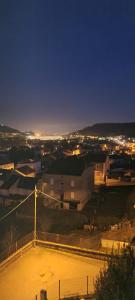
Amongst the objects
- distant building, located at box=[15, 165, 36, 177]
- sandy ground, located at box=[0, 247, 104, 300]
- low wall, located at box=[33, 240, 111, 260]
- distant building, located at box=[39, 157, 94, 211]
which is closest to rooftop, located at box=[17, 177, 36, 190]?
distant building, located at box=[39, 157, 94, 211]

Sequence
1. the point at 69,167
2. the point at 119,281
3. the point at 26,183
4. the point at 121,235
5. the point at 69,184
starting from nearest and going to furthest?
1. the point at 119,281
2. the point at 121,235
3. the point at 69,184
4. the point at 69,167
5. the point at 26,183

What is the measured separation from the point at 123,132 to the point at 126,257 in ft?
414

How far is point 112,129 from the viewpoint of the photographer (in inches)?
5512

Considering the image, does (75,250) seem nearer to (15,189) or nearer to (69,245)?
(69,245)

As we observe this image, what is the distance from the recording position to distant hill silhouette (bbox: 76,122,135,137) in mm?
127688

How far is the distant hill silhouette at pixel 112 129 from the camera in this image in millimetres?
127688

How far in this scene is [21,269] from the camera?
11.1 m

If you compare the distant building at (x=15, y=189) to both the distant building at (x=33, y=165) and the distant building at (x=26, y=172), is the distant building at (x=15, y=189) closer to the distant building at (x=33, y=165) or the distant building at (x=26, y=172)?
the distant building at (x=26, y=172)

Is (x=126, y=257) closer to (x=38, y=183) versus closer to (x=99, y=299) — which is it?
(x=99, y=299)

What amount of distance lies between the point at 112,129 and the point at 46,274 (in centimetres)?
13138

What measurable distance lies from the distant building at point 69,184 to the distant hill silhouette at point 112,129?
95.4 meters

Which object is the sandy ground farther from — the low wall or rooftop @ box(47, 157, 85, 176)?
rooftop @ box(47, 157, 85, 176)

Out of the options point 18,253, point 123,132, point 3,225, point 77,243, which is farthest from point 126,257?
point 123,132

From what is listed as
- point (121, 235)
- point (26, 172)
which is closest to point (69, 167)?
point (26, 172)
